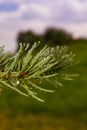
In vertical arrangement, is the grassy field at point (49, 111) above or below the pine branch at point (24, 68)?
below

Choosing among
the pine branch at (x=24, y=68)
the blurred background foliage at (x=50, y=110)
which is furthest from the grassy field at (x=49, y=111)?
the pine branch at (x=24, y=68)

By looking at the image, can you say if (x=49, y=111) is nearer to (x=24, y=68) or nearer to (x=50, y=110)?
(x=50, y=110)

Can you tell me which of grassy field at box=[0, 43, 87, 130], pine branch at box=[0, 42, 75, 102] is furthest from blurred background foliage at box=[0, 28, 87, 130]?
pine branch at box=[0, 42, 75, 102]

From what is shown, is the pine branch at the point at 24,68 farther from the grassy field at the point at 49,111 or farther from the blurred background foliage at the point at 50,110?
the grassy field at the point at 49,111

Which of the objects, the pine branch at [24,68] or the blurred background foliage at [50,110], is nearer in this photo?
the pine branch at [24,68]

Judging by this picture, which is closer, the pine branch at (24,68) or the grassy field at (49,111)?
the pine branch at (24,68)

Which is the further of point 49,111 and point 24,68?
point 49,111

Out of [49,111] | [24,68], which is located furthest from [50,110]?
[24,68]

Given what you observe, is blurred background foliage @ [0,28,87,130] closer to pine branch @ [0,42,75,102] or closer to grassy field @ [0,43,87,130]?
grassy field @ [0,43,87,130]

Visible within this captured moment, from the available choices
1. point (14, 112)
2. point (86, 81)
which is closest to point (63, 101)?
point (14, 112)
